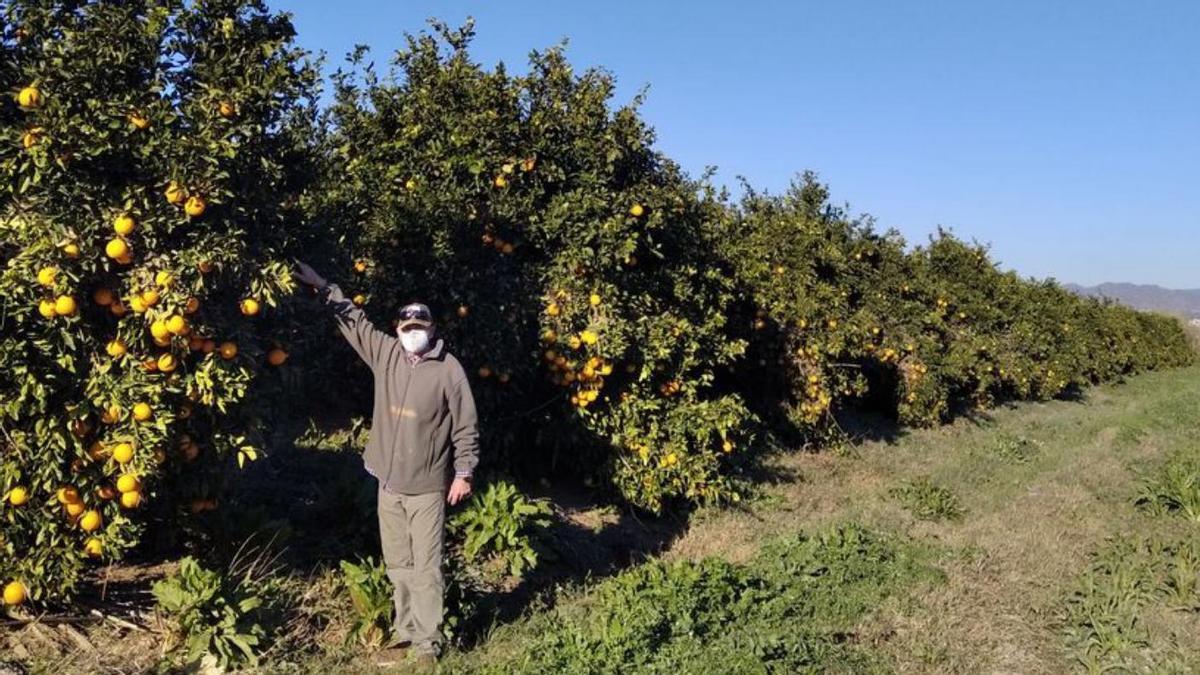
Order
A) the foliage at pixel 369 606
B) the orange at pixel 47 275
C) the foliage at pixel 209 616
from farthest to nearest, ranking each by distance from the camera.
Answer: the foliage at pixel 369 606 → the foliage at pixel 209 616 → the orange at pixel 47 275

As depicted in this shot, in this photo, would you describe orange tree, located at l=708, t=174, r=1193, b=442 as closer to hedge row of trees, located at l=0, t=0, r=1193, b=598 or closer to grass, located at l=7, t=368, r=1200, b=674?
hedge row of trees, located at l=0, t=0, r=1193, b=598

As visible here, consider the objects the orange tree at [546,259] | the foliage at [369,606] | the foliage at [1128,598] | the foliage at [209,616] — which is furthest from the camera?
the orange tree at [546,259]

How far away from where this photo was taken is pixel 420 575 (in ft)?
14.2

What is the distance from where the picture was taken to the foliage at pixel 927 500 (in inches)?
320

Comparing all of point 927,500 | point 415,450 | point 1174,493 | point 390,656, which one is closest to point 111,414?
point 415,450

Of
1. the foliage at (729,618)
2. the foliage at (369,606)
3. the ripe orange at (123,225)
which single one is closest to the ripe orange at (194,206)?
the ripe orange at (123,225)

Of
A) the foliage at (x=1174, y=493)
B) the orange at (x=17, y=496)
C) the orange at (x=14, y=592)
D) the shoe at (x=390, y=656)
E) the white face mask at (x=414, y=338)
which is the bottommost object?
the foliage at (x=1174, y=493)

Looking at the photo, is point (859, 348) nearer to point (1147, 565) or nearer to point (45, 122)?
point (1147, 565)

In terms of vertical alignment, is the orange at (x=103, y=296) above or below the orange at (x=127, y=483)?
above

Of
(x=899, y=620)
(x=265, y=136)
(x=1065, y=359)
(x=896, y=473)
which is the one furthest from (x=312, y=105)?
(x=1065, y=359)

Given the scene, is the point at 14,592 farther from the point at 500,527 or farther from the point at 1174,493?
the point at 1174,493

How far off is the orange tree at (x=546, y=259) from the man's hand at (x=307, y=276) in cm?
152

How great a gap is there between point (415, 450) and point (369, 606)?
805 mm

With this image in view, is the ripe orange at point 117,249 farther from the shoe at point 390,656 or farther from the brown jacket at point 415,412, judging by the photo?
the shoe at point 390,656
